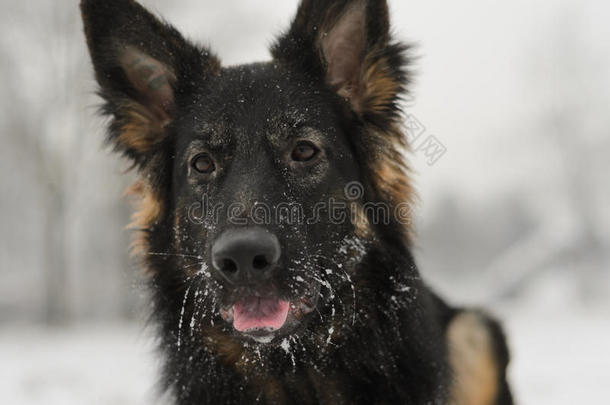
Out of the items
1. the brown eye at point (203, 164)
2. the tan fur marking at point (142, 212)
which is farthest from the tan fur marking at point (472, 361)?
the tan fur marking at point (142, 212)

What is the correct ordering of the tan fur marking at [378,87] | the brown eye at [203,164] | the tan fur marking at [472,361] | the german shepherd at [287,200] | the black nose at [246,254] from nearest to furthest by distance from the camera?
the black nose at [246,254], the german shepherd at [287,200], the brown eye at [203,164], the tan fur marking at [378,87], the tan fur marking at [472,361]

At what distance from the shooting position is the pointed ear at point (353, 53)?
3959mm

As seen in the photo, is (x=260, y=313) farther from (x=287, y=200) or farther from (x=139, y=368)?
(x=139, y=368)

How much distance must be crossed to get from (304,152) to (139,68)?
1523 millimetres

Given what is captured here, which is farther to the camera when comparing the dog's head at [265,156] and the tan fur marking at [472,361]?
the tan fur marking at [472,361]

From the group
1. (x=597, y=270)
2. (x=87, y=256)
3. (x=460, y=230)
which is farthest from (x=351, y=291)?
(x=460, y=230)

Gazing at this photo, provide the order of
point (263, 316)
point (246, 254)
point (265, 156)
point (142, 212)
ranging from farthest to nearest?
point (142, 212), point (265, 156), point (263, 316), point (246, 254)

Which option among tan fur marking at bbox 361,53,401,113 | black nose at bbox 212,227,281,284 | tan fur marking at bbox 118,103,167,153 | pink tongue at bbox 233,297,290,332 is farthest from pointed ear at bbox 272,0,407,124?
pink tongue at bbox 233,297,290,332

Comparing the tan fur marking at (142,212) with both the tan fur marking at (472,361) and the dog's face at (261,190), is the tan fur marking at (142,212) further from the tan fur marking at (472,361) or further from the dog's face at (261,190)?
the tan fur marking at (472,361)

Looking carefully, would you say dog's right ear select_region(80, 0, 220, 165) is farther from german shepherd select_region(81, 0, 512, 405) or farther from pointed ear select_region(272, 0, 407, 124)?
pointed ear select_region(272, 0, 407, 124)

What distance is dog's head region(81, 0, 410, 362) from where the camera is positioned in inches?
137

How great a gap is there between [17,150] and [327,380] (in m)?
25.4

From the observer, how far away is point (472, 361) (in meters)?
4.89

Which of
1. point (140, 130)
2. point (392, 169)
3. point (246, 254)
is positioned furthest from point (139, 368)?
point (246, 254)
